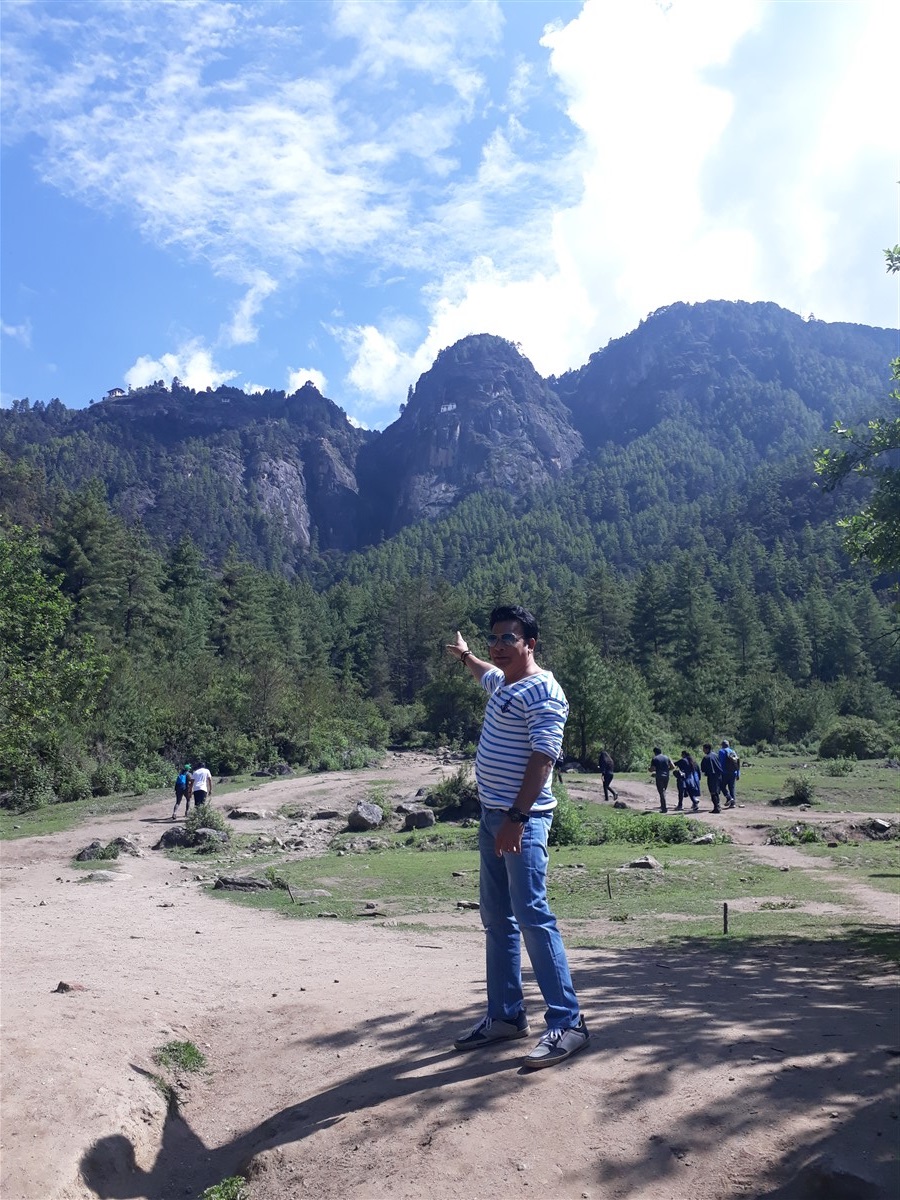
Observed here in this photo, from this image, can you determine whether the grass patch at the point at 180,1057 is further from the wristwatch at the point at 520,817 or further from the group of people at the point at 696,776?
the group of people at the point at 696,776

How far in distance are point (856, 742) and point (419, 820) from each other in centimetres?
2947

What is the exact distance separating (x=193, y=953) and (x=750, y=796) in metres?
22.9

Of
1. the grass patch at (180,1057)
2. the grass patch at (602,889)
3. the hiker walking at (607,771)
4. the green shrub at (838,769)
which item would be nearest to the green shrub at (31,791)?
the grass patch at (602,889)

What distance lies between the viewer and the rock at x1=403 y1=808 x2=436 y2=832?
2169 centimetres

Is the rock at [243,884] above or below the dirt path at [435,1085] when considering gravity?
below

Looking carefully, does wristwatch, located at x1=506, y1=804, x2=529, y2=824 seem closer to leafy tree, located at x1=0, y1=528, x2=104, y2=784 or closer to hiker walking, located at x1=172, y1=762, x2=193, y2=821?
leafy tree, located at x1=0, y1=528, x2=104, y2=784

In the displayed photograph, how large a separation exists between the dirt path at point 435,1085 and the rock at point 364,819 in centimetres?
1426

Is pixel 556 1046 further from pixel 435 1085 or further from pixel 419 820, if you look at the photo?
pixel 419 820

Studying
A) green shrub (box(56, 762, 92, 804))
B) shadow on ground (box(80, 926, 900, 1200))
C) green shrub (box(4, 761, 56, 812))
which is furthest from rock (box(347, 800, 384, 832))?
shadow on ground (box(80, 926, 900, 1200))

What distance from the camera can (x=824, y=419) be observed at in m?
183

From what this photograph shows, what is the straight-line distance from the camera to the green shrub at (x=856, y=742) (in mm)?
41531

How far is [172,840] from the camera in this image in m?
18.7

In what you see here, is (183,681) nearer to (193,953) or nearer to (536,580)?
(193,953)

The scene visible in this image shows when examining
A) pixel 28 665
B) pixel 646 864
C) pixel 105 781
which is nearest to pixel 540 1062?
pixel 646 864
